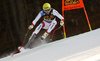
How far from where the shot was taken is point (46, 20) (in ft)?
7.81

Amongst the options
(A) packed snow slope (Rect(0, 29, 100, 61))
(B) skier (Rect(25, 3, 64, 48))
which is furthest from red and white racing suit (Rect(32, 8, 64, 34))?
(A) packed snow slope (Rect(0, 29, 100, 61))

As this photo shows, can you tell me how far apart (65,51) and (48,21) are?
72 cm

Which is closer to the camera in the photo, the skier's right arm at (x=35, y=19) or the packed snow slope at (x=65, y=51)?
the packed snow slope at (x=65, y=51)

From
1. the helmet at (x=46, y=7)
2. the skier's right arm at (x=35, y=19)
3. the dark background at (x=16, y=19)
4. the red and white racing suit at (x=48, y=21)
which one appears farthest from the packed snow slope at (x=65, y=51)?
the helmet at (x=46, y=7)

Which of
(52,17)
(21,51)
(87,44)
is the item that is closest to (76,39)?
(87,44)

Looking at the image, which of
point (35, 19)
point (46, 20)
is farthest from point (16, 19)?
point (46, 20)

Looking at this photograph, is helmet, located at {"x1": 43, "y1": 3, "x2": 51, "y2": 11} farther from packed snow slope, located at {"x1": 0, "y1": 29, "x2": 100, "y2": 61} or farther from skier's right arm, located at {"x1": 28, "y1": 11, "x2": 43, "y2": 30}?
packed snow slope, located at {"x1": 0, "y1": 29, "x2": 100, "y2": 61}

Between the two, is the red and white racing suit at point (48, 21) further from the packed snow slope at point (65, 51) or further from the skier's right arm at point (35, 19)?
the packed snow slope at point (65, 51)

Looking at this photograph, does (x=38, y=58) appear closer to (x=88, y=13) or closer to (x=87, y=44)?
(x=87, y=44)

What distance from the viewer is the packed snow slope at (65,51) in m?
1.83

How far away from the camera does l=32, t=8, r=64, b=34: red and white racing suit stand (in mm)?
2314

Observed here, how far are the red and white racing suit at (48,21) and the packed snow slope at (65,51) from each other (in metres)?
0.35

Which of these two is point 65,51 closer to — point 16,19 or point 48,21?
point 48,21

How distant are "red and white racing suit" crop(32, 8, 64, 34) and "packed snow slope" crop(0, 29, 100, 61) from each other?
0.35 meters
